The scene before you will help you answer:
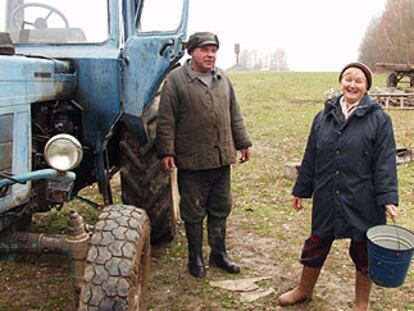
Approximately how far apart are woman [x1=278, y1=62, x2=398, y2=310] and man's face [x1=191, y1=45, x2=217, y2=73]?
0.88 metres

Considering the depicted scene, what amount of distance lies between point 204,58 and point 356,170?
4.24 ft

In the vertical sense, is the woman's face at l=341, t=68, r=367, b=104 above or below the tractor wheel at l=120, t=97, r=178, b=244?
above

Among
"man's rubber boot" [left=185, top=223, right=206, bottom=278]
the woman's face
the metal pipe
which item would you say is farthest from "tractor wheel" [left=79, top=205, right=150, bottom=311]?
the woman's face

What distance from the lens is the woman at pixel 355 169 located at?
300 cm

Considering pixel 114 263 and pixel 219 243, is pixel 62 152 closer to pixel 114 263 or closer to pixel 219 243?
pixel 114 263

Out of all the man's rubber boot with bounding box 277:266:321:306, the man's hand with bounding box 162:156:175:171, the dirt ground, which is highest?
the man's hand with bounding box 162:156:175:171

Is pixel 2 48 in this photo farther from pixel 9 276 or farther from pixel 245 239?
pixel 245 239

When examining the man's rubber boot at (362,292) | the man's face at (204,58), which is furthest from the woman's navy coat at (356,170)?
the man's face at (204,58)

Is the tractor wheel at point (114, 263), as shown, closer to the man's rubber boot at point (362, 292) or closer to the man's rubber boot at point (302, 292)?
the man's rubber boot at point (302, 292)

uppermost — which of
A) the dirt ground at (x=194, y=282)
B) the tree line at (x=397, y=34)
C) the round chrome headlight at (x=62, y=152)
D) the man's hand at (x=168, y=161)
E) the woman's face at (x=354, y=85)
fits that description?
the tree line at (x=397, y=34)

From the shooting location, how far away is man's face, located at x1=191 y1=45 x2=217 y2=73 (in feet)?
12.0

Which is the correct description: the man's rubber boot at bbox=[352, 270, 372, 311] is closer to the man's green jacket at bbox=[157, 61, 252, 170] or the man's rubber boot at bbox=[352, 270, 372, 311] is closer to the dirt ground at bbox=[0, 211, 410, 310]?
the dirt ground at bbox=[0, 211, 410, 310]

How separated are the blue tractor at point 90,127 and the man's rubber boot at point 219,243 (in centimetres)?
39

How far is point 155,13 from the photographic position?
3941 mm
